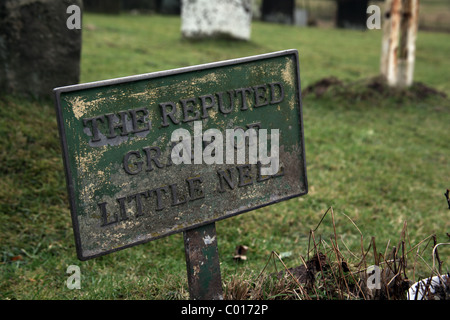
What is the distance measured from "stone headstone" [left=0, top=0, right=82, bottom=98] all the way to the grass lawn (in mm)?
196

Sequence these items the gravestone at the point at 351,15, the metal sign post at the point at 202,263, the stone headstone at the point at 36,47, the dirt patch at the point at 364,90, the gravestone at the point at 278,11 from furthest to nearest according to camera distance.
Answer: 1. the gravestone at the point at 351,15
2. the gravestone at the point at 278,11
3. the dirt patch at the point at 364,90
4. the stone headstone at the point at 36,47
5. the metal sign post at the point at 202,263

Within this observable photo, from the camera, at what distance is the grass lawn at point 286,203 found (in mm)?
2787

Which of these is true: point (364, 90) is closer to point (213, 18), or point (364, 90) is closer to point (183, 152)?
point (213, 18)

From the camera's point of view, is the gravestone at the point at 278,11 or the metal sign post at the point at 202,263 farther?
the gravestone at the point at 278,11

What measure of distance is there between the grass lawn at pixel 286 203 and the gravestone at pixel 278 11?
922 centimetres

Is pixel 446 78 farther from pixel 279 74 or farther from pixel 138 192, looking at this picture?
Result: pixel 138 192

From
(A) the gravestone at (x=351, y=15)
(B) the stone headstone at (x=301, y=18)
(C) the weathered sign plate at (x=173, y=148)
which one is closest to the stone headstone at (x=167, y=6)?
(B) the stone headstone at (x=301, y=18)

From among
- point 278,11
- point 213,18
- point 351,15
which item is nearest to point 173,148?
point 213,18

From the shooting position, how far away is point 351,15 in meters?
16.5

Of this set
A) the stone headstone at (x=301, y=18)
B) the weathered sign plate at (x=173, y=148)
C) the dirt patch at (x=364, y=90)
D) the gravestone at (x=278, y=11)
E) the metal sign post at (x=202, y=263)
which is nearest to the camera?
the weathered sign plate at (x=173, y=148)

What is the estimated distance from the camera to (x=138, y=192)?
1.94 meters

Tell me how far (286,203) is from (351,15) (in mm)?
14079

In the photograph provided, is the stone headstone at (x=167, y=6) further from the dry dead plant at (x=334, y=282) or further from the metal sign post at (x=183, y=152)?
the dry dead plant at (x=334, y=282)

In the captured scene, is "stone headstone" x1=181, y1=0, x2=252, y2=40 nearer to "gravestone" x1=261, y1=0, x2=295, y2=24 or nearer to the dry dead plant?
"gravestone" x1=261, y1=0, x2=295, y2=24
